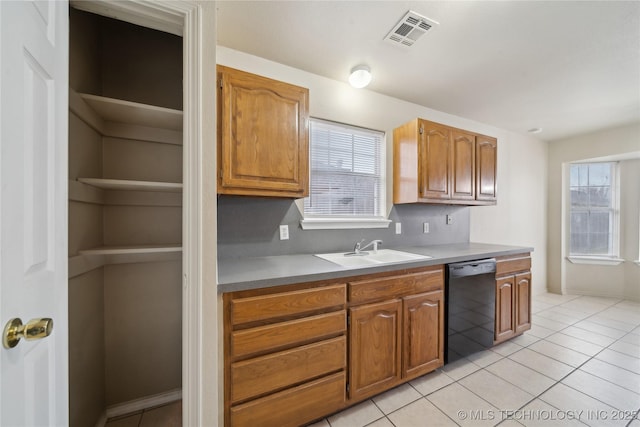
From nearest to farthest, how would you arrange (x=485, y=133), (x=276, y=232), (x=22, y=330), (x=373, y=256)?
(x=22, y=330) < (x=276, y=232) < (x=373, y=256) < (x=485, y=133)

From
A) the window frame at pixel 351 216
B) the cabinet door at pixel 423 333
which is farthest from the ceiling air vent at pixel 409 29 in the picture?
the cabinet door at pixel 423 333

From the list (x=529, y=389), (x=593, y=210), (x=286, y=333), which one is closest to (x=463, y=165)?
(x=529, y=389)

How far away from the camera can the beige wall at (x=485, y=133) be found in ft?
6.92

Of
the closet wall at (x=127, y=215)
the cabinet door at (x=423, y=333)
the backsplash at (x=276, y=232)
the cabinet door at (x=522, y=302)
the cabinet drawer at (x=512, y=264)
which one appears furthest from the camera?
the cabinet door at (x=522, y=302)

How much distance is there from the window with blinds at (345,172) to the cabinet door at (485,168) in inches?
41.7

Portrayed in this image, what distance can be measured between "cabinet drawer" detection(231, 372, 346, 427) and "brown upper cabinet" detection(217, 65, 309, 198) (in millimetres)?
1163

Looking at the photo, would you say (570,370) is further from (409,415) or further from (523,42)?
(523,42)

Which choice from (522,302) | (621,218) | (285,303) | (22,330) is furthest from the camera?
(621,218)

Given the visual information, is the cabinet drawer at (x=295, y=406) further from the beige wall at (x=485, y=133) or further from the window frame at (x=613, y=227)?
the window frame at (x=613, y=227)

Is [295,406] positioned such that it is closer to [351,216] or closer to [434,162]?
[351,216]

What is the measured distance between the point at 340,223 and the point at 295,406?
1.35 meters

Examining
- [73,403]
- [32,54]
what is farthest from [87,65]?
[73,403]

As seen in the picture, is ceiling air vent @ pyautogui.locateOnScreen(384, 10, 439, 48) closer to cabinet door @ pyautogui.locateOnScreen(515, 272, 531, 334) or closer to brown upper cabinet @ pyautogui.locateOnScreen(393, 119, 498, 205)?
brown upper cabinet @ pyautogui.locateOnScreen(393, 119, 498, 205)

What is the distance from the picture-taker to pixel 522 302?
7.98 ft
